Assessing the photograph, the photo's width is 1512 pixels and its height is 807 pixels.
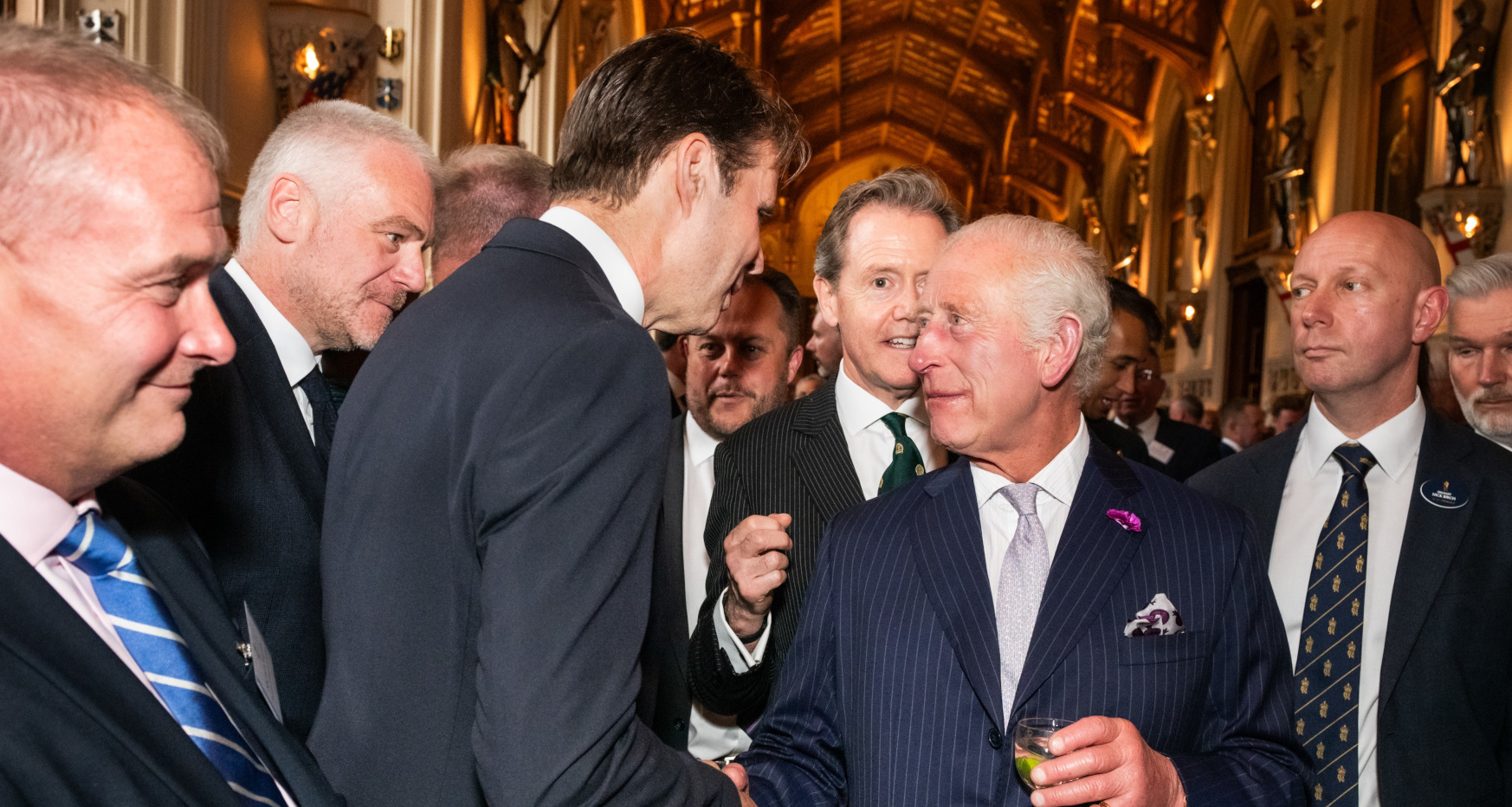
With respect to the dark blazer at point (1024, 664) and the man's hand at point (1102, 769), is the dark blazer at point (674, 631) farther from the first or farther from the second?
the man's hand at point (1102, 769)

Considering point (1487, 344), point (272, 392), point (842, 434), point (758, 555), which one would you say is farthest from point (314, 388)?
point (1487, 344)

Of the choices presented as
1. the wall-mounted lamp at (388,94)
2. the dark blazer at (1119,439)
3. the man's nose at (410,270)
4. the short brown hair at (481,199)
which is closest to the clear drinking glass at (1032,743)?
the man's nose at (410,270)

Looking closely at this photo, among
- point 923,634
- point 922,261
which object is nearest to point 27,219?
point 923,634

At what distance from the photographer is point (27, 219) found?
3.15 ft

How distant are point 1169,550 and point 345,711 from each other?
132cm

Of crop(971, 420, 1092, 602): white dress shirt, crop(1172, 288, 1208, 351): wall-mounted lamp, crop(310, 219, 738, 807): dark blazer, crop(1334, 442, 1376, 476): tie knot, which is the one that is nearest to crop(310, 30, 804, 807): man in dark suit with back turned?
A: crop(310, 219, 738, 807): dark blazer

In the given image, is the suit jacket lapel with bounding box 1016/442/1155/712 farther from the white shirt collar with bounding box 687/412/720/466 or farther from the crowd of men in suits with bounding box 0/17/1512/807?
the white shirt collar with bounding box 687/412/720/466

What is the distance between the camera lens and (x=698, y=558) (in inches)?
115

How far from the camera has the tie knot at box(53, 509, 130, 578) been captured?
1.10 metres

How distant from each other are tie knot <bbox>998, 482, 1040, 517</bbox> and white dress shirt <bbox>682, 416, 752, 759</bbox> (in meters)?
0.78

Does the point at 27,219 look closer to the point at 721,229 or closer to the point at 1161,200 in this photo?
the point at 721,229

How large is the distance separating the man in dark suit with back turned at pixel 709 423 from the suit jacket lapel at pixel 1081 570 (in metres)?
0.96

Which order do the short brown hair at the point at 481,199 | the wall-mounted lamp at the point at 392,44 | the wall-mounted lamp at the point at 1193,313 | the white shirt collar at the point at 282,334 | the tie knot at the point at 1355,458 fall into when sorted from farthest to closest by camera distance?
the wall-mounted lamp at the point at 1193,313
the wall-mounted lamp at the point at 392,44
the short brown hair at the point at 481,199
the tie knot at the point at 1355,458
the white shirt collar at the point at 282,334

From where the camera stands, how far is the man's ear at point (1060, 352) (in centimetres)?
198
